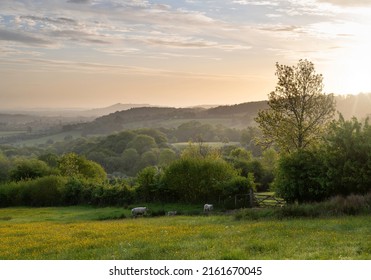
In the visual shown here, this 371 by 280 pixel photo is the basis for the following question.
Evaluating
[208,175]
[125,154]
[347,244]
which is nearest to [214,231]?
[347,244]

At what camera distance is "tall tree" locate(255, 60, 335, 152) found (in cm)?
6469

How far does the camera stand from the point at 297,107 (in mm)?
65812

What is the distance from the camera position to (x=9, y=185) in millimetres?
93562

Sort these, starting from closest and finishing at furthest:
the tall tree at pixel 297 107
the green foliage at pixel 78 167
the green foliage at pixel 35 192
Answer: the tall tree at pixel 297 107, the green foliage at pixel 35 192, the green foliage at pixel 78 167

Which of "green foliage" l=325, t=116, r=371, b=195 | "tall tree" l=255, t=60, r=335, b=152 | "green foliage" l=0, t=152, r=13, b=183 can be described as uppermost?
"tall tree" l=255, t=60, r=335, b=152

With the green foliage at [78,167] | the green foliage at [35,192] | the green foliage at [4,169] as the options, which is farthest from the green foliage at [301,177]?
the green foliage at [4,169]

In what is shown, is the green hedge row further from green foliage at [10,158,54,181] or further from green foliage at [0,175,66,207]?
green foliage at [10,158,54,181]

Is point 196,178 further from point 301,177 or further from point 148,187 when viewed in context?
point 301,177

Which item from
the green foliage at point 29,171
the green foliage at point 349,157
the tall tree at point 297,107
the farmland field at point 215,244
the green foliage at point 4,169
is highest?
the tall tree at point 297,107

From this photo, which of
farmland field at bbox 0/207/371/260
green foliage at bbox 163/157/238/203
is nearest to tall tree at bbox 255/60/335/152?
green foliage at bbox 163/157/238/203

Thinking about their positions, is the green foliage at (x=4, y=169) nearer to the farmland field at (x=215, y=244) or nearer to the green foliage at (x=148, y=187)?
the green foliage at (x=148, y=187)

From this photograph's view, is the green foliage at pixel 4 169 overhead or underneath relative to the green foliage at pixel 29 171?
underneath

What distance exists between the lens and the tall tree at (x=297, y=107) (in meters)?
64.7
